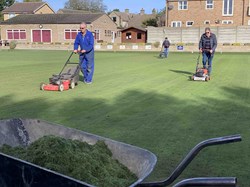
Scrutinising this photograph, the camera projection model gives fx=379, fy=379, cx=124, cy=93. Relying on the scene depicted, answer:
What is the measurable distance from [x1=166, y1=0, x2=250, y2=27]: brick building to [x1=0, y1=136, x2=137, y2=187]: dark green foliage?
163ft

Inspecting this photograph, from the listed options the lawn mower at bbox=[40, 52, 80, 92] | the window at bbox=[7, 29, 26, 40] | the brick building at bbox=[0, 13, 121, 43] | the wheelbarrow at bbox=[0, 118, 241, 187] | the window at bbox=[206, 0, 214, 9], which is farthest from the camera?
the window at bbox=[7, 29, 26, 40]

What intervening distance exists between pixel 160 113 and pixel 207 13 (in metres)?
47.2

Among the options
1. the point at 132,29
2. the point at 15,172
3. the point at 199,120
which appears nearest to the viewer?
the point at 15,172

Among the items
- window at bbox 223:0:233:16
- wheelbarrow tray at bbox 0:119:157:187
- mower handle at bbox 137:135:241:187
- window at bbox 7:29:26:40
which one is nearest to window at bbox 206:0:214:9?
window at bbox 223:0:233:16

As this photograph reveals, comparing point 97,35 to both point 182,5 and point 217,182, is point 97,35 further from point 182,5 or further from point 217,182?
point 217,182

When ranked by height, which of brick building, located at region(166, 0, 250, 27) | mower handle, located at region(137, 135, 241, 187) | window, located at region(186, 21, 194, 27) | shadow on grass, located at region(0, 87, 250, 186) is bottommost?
shadow on grass, located at region(0, 87, 250, 186)

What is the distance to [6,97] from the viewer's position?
9.84m

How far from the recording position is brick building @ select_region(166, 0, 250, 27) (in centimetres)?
5088

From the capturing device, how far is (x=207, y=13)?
52.5 metres

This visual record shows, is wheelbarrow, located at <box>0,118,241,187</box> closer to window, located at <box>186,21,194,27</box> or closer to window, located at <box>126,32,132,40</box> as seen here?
window, located at <box>186,21,194,27</box>

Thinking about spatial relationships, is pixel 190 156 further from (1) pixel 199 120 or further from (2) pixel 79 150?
(1) pixel 199 120

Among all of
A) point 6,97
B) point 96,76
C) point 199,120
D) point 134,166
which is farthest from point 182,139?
point 96,76

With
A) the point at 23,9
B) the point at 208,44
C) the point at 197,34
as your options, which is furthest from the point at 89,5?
the point at 208,44

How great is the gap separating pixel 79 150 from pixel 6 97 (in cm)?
682
